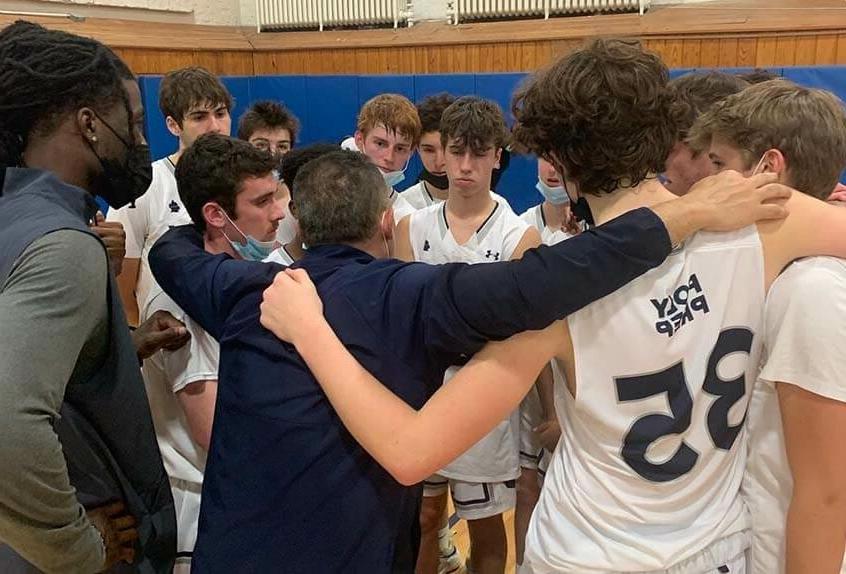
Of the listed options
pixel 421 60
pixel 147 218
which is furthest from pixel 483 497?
pixel 421 60

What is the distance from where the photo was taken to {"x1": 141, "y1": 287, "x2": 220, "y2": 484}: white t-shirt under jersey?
188 cm

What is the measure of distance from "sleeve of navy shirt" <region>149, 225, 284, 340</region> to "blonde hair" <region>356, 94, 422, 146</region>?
1.94m

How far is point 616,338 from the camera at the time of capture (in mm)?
1200

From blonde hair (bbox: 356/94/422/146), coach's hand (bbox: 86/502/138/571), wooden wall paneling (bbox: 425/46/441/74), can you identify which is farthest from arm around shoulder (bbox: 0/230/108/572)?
wooden wall paneling (bbox: 425/46/441/74)

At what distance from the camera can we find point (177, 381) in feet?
6.22

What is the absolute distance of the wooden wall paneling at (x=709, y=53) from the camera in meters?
5.94

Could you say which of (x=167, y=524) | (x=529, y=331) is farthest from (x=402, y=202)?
(x=529, y=331)

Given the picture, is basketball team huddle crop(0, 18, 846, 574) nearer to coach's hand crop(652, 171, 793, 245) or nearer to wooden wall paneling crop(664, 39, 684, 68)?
coach's hand crop(652, 171, 793, 245)

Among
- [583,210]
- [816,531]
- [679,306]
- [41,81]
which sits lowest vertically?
[816,531]

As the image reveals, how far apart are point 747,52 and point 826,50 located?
580 mm

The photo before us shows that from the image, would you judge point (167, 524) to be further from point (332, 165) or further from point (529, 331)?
point (529, 331)

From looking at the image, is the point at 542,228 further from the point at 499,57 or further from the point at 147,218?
the point at 499,57

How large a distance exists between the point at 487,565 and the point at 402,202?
1.69 m

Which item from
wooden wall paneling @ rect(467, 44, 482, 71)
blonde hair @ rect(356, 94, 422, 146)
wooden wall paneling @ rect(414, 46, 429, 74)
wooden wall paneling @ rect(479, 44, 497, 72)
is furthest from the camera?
wooden wall paneling @ rect(414, 46, 429, 74)
